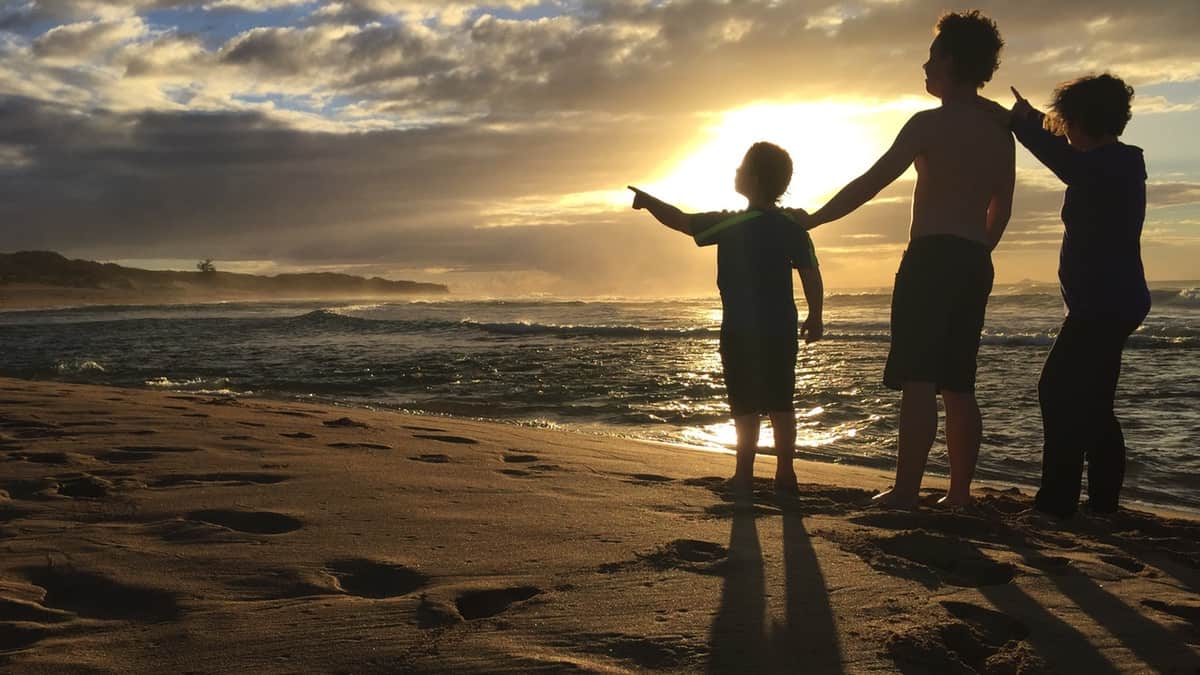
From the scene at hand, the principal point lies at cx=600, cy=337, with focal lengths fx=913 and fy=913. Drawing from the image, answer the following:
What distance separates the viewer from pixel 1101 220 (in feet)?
12.4

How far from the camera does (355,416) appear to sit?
6.92 metres

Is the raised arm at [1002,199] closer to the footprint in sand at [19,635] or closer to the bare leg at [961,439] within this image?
the bare leg at [961,439]

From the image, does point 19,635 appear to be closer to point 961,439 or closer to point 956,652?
point 956,652

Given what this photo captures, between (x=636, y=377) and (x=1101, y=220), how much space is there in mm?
6842

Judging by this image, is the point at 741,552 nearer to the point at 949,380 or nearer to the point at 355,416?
the point at 949,380

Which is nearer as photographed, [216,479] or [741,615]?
[741,615]

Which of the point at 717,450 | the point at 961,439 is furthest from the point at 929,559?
the point at 717,450

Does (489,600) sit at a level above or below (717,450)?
above

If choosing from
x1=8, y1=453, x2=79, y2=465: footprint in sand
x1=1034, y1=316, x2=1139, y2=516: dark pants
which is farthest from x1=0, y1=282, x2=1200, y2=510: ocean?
x1=8, y1=453, x2=79, y2=465: footprint in sand

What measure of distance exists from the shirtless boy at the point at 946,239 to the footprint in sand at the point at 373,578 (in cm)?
209

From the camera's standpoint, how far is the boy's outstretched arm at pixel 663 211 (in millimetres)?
4180

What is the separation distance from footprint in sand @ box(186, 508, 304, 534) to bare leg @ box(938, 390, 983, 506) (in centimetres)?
260

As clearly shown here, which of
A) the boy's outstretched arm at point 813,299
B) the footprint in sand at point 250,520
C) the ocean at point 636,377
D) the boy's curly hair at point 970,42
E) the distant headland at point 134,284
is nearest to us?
the footprint in sand at point 250,520

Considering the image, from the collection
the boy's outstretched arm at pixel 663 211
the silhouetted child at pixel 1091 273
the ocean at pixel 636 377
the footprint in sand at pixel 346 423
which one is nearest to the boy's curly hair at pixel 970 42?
the silhouetted child at pixel 1091 273
